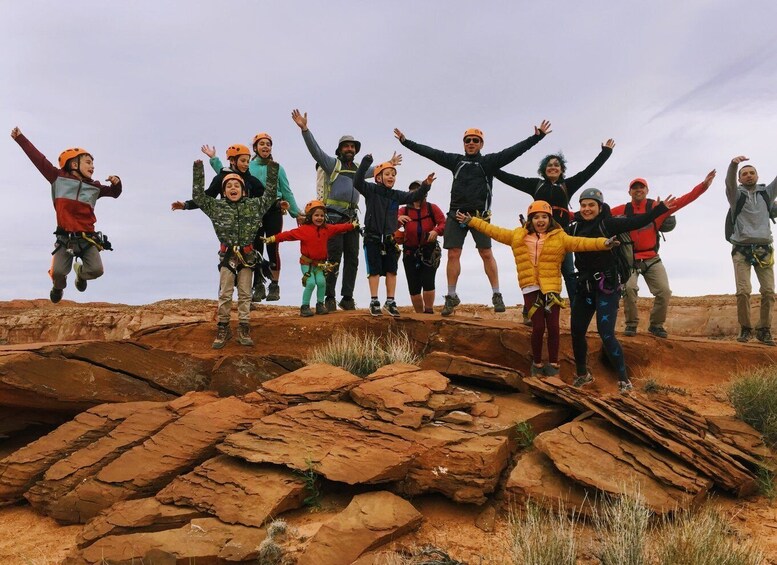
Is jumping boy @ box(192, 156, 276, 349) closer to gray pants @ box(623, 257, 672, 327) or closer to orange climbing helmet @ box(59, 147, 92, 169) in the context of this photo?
orange climbing helmet @ box(59, 147, 92, 169)

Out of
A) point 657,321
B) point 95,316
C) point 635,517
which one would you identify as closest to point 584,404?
point 635,517

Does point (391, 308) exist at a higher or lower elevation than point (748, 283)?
lower

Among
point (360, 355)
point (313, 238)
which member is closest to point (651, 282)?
point (360, 355)

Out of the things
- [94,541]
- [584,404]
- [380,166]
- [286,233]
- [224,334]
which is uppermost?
[380,166]

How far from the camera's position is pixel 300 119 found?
924 cm

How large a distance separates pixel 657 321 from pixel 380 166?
5.75m

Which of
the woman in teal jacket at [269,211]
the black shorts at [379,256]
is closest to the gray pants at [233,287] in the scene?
the woman in teal jacket at [269,211]

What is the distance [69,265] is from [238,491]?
5741 mm

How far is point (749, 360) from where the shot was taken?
924 centimetres

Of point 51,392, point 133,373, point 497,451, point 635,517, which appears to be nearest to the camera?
point 635,517

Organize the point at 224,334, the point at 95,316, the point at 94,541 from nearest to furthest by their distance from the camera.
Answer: the point at 94,541
the point at 224,334
the point at 95,316

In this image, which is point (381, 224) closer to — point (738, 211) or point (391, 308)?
point (391, 308)

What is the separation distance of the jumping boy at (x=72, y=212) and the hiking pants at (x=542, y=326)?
274 inches

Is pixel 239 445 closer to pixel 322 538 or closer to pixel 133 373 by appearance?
pixel 322 538
